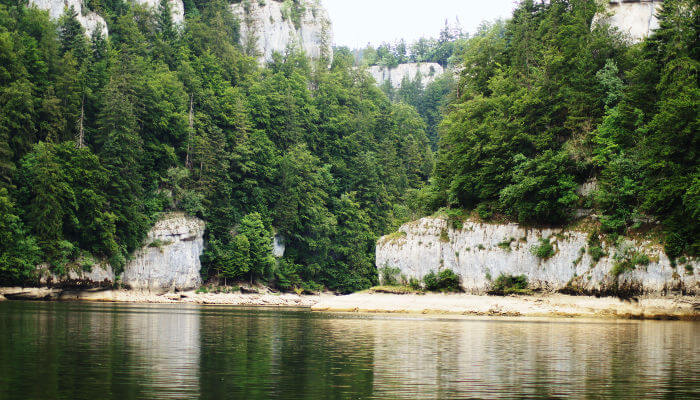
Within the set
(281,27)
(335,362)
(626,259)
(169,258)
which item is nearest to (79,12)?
(169,258)

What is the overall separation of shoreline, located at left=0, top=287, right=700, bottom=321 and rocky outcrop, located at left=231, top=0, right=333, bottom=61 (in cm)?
5859

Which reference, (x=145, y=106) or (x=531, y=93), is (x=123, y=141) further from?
(x=531, y=93)

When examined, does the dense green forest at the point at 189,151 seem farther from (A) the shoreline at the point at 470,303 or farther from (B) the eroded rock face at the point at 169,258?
(A) the shoreline at the point at 470,303

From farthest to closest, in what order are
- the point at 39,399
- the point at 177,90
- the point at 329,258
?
the point at 329,258
the point at 177,90
the point at 39,399

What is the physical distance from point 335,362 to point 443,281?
3370 centimetres

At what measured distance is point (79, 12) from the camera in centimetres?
7994

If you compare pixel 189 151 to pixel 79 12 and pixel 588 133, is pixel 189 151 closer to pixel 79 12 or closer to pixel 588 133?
pixel 79 12

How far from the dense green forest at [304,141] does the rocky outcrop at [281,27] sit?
798 cm

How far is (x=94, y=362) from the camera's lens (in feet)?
59.4

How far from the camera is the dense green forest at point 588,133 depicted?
41969mm

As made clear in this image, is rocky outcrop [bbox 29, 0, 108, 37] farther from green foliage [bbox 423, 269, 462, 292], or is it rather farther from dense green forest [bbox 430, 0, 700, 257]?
green foliage [bbox 423, 269, 462, 292]

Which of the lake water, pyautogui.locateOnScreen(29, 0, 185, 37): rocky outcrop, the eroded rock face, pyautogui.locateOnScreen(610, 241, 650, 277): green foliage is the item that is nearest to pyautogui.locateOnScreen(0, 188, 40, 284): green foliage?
the eroded rock face

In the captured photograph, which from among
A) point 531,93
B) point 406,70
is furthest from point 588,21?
point 406,70

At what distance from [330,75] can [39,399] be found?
327ft
